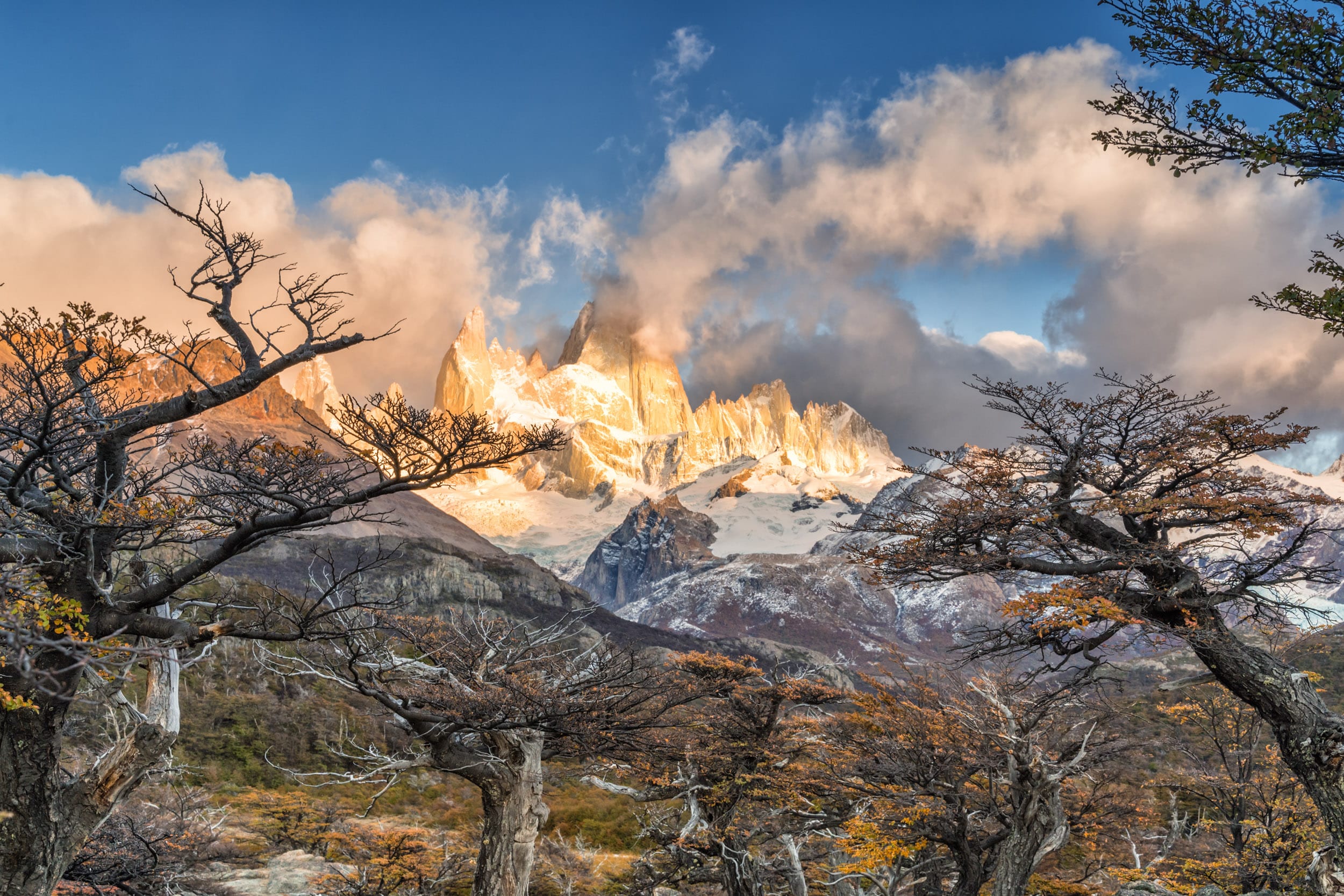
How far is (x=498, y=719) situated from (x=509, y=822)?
282 centimetres

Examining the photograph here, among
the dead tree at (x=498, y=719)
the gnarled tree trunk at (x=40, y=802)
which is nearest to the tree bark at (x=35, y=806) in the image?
the gnarled tree trunk at (x=40, y=802)

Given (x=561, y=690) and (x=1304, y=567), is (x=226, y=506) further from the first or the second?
(x=1304, y=567)

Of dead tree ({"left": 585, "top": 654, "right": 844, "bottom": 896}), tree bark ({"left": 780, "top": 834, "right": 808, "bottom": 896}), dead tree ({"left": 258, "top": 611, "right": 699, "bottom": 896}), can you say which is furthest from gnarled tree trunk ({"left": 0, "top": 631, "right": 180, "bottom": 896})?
tree bark ({"left": 780, "top": 834, "right": 808, "bottom": 896})

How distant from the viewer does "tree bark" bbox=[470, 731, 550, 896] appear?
43.0ft

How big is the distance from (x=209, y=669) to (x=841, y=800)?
163ft

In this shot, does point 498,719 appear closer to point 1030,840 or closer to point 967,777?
point 1030,840

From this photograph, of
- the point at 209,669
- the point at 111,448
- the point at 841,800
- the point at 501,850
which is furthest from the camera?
the point at 209,669

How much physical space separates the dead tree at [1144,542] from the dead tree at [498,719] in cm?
572

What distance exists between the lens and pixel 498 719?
1193 cm

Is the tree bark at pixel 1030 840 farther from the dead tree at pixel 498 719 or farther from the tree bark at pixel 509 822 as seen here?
the tree bark at pixel 509 822

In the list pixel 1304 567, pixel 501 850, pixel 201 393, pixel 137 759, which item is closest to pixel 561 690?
pixel 501 850

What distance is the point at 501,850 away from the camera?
1316 cm

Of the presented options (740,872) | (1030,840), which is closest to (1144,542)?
(1030,840)

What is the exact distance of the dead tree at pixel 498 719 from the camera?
1156cm
